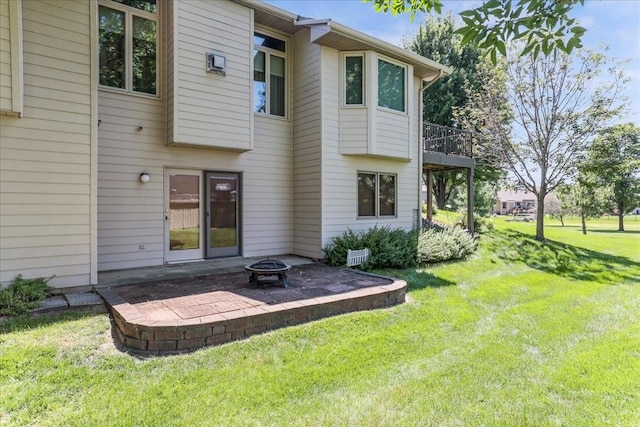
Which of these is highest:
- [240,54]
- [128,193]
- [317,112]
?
[240,54]

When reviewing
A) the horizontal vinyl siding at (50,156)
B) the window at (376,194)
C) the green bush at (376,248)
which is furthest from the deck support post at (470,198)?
the horizontal vinyl siding at (50,156)

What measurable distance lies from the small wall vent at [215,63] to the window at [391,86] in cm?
387

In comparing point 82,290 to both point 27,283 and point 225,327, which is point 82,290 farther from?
point 225,327

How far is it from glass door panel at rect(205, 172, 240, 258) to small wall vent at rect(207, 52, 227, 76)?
7.06 ft

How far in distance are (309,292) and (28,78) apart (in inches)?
196

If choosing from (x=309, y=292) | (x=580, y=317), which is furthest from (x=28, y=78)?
(x=580, y=317)

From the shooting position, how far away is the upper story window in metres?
6.67

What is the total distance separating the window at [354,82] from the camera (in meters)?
8.66

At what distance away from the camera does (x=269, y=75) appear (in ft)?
28.6

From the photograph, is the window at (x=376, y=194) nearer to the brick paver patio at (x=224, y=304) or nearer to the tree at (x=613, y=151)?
the brick paver patio at (x=224, y=304)

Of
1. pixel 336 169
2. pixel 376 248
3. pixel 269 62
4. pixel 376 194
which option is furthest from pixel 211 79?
pixel 376 248

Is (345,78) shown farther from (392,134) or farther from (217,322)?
(217,322)

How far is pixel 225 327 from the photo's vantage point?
12.4ft

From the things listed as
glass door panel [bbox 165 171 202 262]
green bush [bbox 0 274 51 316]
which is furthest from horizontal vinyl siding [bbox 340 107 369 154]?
green bush [bbox 0 274 51 316]
